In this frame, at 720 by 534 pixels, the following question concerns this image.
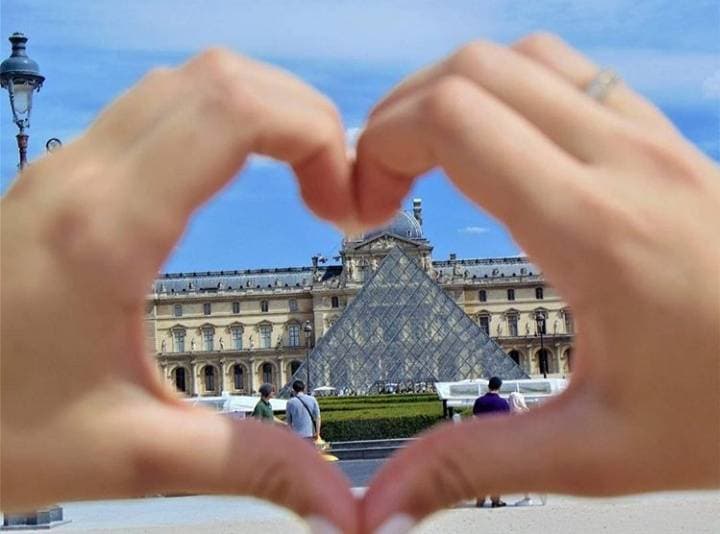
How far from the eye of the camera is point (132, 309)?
78.7 inches

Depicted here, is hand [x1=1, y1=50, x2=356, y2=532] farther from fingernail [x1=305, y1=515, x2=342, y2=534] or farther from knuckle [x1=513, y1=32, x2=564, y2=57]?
knuckle [x1=513, y1=32, x2=564, y2=57]

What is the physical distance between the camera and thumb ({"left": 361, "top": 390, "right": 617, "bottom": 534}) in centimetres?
197

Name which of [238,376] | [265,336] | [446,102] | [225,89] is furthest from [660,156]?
[238,376]

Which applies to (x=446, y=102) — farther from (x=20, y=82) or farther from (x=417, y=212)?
(x=417, y=212)

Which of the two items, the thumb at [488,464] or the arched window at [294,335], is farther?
the arched window at [294,335]

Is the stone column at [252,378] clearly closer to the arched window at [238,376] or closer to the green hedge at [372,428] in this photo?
the arched window at [238,376]

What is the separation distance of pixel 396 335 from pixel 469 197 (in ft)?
151

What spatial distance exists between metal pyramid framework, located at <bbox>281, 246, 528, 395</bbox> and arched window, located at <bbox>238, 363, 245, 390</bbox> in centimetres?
4173

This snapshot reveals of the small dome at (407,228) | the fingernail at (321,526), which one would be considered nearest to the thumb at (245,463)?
the fingernail at (321,526)

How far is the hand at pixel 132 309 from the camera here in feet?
6.48

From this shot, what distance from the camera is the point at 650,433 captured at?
1.95m

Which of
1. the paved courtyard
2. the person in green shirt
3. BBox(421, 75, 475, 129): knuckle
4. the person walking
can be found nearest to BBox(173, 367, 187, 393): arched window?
the paved courtyard

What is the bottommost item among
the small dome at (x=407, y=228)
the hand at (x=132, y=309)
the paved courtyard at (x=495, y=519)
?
the paved courtyard at (x=495, y=519)

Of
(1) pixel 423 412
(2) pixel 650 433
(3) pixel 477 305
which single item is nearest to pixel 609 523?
(2) pixel 650 433
